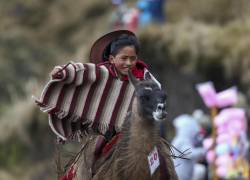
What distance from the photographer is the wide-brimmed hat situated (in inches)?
324

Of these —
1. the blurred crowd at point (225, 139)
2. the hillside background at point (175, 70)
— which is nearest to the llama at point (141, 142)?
the blurred crowd at point (225, 139)

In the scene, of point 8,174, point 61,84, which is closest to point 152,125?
point 61,84

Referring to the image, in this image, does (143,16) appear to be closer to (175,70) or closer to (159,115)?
(175,70)

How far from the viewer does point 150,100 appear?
22.7ft

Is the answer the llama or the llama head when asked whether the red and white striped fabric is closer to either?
the llama

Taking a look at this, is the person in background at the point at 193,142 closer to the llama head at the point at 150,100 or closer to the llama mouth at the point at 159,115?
the llama head at the point at 150,100

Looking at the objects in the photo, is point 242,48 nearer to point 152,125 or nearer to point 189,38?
point 189,38

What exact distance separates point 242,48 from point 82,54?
3.99 meters

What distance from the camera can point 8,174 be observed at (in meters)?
21.0

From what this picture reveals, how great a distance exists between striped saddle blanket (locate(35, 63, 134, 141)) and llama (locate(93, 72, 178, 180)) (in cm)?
56

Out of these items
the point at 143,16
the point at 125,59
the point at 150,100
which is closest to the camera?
the point at 150,100

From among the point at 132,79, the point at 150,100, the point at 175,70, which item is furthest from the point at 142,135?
the point at 175,70

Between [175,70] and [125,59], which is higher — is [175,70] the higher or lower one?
the higher one

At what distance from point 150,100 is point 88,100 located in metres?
1.21
